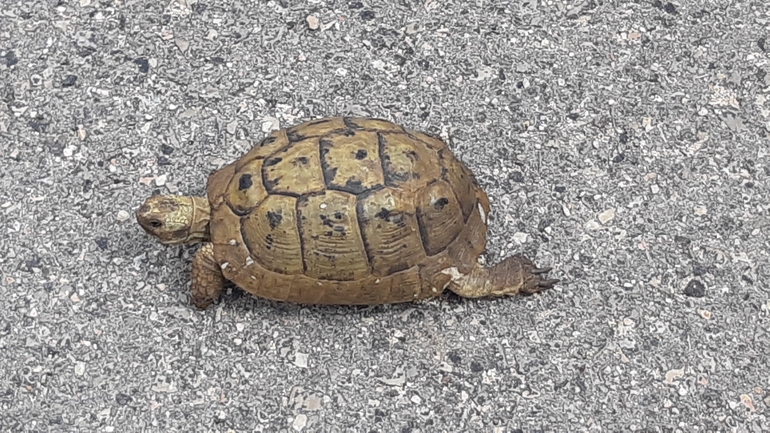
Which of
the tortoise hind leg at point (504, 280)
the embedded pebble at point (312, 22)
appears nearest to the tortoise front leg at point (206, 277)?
the tortoise hind leg at point (504, 280)

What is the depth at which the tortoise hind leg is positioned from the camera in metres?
2.84

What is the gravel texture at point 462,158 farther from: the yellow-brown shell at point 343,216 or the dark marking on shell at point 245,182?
the dark marking on shell at point 245,182

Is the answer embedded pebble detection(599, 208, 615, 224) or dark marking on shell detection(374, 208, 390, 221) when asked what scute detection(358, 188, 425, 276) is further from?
embedded pebble detection(599, 208, 615, 224)

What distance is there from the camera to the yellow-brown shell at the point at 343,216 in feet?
8.40

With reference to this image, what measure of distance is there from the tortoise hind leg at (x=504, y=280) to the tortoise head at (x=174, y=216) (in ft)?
2.76

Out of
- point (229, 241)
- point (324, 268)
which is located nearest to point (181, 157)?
point (229, 241)

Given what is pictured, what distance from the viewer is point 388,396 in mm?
2830

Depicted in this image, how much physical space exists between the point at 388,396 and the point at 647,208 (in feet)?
3.92

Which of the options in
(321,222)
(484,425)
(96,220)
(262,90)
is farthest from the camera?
(262,90)

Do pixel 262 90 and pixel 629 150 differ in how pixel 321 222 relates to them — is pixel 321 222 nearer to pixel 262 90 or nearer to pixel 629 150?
pixel 262 90

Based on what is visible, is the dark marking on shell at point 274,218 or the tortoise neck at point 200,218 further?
the tortoise neck at point 200,218

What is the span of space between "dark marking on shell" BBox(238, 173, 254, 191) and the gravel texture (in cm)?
47

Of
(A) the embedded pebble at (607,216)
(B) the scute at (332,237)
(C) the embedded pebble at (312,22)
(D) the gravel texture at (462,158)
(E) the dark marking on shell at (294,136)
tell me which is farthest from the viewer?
(C) the embedded pebble at (312,22)

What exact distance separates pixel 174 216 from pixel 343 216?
23.2 inches
